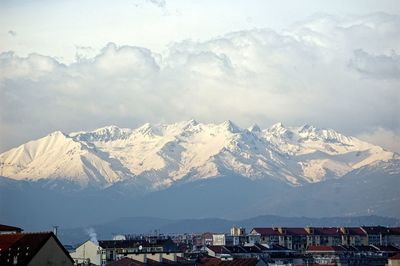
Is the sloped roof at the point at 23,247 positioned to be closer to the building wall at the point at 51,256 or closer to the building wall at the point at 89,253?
the building wall at the point at 51,256

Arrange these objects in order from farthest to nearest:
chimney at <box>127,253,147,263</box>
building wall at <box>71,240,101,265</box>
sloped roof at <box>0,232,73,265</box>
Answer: building wall at <box>71,240,101,265</box>, chimney at <box>127,253,147,263</box>, sloped roof at <box>0,232,73,265</box>

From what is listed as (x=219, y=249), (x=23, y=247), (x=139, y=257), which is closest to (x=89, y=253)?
(x=139, y=257)

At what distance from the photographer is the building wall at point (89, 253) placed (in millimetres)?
146250

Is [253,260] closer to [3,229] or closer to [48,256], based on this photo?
[3,229]

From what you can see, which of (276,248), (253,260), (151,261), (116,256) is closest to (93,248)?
(116,256)

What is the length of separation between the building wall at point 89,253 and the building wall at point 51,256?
55062 mm

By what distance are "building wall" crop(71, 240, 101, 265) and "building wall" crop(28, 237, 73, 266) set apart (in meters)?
55.1

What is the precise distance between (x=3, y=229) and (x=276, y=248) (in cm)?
9645

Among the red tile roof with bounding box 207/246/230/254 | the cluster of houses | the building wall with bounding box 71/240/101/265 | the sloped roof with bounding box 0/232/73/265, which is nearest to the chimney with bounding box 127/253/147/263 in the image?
the cluster of houses

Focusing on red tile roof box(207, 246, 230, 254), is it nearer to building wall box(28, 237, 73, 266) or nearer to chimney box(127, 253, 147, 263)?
chimney box(127, 253, 147, 263)

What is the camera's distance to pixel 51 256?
87.5 metres

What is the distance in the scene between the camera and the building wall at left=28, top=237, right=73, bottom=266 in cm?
8631

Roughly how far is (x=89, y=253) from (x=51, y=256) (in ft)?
202

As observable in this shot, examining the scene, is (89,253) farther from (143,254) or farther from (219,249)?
(219,249)
